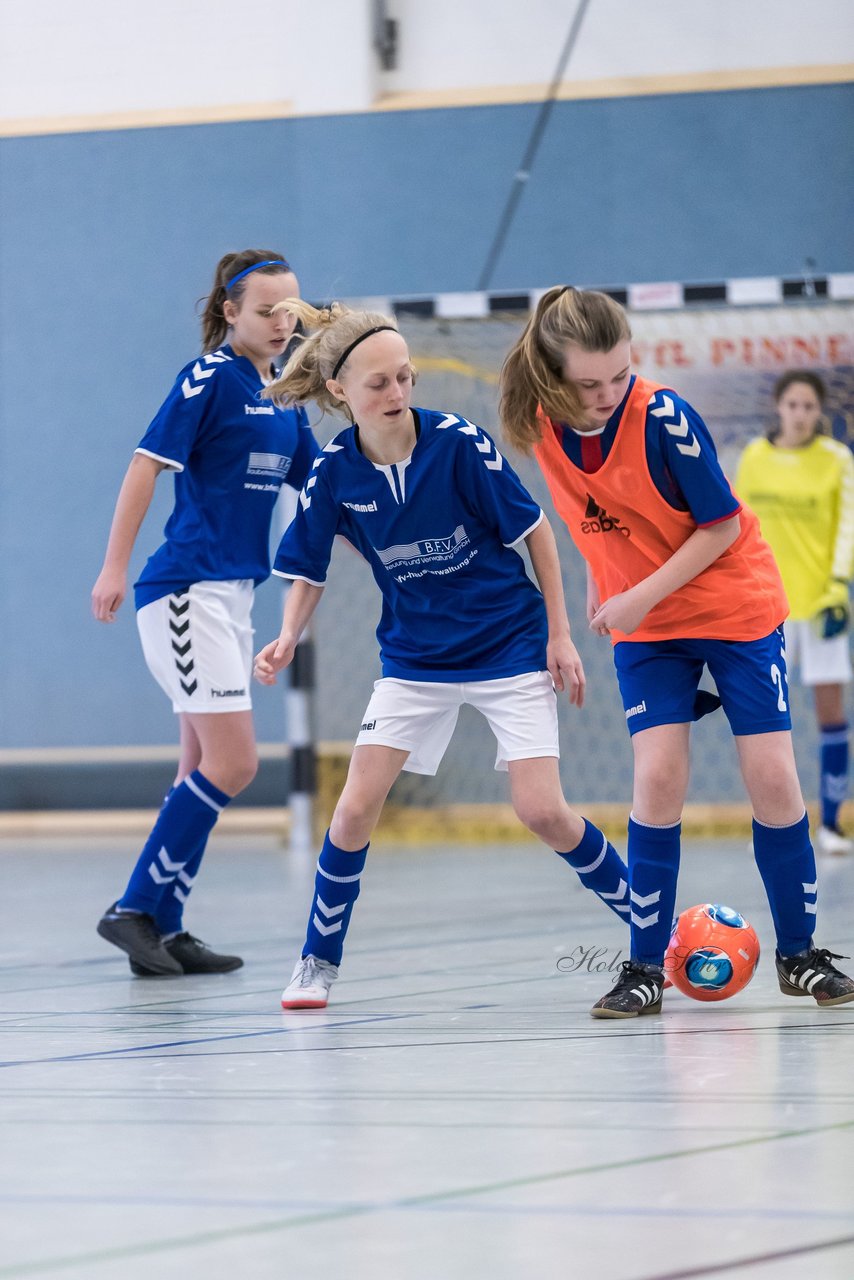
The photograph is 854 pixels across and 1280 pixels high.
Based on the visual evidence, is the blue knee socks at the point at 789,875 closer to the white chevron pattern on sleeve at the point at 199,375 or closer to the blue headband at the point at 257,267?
the white chevron pattern on sleeve at the point at 199,375

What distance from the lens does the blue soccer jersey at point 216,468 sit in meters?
3.98

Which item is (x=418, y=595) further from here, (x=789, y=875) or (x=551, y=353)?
(x=789, y=875)

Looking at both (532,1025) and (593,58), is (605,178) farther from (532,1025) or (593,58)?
(532,1025)

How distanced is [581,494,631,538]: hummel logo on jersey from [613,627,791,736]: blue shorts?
20 cm

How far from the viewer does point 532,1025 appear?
314 centimetres

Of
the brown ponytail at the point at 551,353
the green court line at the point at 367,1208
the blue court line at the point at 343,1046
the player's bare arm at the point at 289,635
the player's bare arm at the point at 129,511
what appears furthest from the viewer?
the player's bare arm at the point at 129,511

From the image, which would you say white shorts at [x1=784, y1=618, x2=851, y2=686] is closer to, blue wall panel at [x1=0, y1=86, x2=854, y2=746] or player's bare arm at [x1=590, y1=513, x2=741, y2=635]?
blue wall panel at [x1=0, y1=86, x2=854, y2=746]

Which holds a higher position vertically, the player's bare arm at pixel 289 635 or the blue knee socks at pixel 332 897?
the player's bare arm at pixel 289 635

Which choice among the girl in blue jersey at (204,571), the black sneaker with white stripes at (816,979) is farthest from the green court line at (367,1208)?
the girl in blue jersey at (204,571)

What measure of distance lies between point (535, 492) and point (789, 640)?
1624 millimetres

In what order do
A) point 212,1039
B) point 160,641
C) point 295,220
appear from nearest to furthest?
point 212,1039 < point 160,641 < point 295,220

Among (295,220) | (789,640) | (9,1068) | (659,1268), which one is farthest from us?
(295,220)

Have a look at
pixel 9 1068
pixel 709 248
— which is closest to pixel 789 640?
pixel 709 248

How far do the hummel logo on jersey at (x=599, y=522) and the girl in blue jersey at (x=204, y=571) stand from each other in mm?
1060
